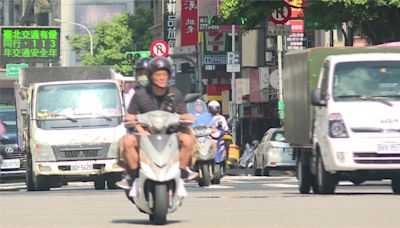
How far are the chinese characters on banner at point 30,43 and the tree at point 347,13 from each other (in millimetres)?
29895

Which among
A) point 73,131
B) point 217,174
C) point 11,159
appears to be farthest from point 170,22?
point 73,131

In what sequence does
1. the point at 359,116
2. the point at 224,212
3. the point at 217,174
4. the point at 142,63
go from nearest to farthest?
the point at 142,63 < the point at 224,212 < the point at 359,116 < the point at 217,174

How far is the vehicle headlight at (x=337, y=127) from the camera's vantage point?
1928cm

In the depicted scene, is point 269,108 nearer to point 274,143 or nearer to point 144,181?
point 274,143

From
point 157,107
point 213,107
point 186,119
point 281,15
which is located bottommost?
point 213,107

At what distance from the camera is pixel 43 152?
26.0m

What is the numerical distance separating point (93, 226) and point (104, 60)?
97.6 meters

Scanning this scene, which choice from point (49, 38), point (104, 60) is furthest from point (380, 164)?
point (104, 60)

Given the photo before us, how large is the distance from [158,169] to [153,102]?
93 centimetres

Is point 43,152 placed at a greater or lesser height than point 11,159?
greater

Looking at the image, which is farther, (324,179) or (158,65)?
(324,179)

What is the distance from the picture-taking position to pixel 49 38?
72.1 meters

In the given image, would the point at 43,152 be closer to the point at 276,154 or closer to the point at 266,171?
the point at 276,154

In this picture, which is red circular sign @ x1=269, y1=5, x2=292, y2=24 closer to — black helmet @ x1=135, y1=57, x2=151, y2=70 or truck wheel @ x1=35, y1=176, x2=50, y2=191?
truck wheel @ x1=35, y1=176, x2=50, y2=191
